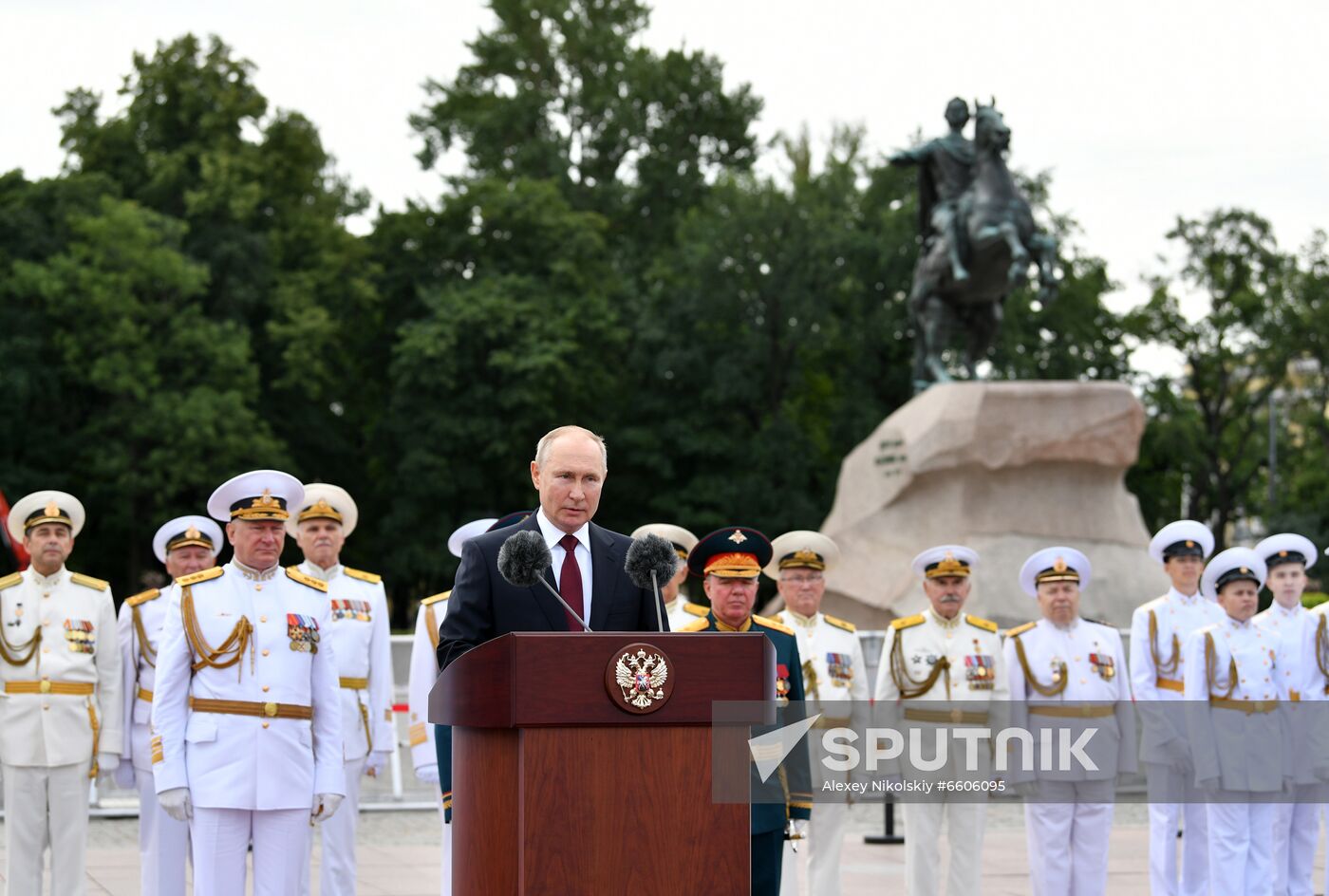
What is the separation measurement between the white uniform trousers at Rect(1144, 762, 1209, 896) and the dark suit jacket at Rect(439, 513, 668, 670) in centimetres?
560

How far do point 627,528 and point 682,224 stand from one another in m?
6.91

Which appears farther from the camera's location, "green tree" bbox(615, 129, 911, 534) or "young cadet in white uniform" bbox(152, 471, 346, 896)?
"green tree" bbox(615, 129, 911, 534)

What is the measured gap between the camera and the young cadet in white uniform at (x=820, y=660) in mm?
8367

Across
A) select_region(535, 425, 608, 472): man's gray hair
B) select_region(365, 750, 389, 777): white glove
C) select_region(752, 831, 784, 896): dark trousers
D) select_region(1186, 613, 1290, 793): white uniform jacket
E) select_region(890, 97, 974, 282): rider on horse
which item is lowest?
select_region(752, 831, 784, 896): dark trousers

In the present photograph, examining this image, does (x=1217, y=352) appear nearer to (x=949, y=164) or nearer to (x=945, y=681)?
(x=949, y=164)

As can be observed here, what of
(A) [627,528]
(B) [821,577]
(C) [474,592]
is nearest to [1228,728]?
(B) [821,577]

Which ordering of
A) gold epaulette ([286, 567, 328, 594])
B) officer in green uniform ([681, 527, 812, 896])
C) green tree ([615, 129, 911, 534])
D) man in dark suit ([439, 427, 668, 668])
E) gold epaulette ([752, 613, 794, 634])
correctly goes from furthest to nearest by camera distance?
green tree ([615, 129, 911, 534]) → gold epaulette ([752, 613, 794, 634]) → gold epaulette ([286, 567, 328, 594]) → officer in green uniform ([681, 527, 812, 896]) → man in dark suit ([439, 427, 668, 668])

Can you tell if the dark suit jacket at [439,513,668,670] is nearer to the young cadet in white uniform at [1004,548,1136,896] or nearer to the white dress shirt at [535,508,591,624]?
the white dress shirt at [535,508,591,624]

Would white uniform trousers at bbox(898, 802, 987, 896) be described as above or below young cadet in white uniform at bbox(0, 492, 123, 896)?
below

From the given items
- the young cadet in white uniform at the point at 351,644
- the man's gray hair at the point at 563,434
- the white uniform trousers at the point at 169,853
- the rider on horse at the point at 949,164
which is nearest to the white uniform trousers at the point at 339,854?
the young cadet in white uniform at the point at 351,644

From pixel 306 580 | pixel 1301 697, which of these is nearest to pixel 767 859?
pixel 306 580

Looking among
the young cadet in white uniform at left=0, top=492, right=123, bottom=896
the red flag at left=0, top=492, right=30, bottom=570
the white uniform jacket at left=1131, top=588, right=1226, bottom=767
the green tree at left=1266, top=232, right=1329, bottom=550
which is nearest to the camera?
the young cadet in white uniform at left=0, top=492, right=123, bottom=896

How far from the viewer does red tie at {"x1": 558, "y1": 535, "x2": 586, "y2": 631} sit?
161 inches

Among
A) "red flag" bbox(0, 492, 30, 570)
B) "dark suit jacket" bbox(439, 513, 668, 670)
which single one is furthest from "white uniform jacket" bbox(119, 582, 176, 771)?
"dark suit jacket" bbox(439, 513, 668, 670)
